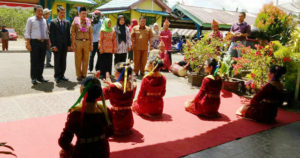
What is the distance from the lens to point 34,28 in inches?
240

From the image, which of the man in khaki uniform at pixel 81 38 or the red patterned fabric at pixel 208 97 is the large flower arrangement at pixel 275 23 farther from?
the man in khaki uniform at pixel 81 38

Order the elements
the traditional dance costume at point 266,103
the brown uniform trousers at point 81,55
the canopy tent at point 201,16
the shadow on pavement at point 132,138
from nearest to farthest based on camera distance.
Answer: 1. the shadow on pavement at point 132,138
2. the traditional dance costume at point 266,103
3. the brown uniform trousers at point 81,55
4. the canopy tent at point 201,16

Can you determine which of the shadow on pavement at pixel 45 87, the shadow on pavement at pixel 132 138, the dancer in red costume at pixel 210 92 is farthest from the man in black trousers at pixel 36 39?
the dancer in red costume at pixel 210 92

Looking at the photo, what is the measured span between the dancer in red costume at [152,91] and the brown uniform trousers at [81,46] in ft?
9.23

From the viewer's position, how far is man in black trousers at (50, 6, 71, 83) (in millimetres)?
6461

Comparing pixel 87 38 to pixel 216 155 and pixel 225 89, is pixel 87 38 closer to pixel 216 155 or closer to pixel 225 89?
pixel 225 89

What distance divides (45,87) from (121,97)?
3.20m

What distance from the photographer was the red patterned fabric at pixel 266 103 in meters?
4.51

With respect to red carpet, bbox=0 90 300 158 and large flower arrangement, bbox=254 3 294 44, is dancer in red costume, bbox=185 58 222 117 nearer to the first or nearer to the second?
red carpet, bbox=0 90 300 158

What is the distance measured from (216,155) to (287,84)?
360 centimetres

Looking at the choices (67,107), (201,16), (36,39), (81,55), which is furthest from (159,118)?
(201,16)

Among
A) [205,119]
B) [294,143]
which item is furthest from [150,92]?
[294,143]

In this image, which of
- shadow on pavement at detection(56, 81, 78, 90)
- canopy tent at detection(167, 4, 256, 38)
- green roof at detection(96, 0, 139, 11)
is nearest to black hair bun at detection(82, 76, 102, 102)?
shadow on pavement at detection(56, 81, 78, 90)

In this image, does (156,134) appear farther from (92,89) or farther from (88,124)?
(92,89)
